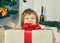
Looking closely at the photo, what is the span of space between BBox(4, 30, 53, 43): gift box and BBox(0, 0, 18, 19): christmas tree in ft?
6.98

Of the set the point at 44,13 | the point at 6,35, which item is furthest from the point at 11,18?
the point at 6,35

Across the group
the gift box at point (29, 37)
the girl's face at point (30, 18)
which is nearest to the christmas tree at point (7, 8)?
the girl's face at point (30, 18)

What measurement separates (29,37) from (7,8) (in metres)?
2.19

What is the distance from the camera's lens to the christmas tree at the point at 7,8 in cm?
280

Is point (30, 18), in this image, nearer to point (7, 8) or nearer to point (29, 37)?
point (29, 37)

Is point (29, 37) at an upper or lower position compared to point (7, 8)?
lower

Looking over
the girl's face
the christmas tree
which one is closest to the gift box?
the girl's face

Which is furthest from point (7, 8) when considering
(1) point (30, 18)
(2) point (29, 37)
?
(2) point (29, 37)

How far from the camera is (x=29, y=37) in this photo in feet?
2.31

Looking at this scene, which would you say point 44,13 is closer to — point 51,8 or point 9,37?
point 51,8

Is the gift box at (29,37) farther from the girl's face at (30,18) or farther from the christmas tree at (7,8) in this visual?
the christmas tree at (7,8)

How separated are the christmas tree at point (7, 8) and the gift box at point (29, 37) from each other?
6.98ft

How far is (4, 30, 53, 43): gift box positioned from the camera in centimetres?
69

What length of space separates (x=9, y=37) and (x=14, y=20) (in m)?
2.19
